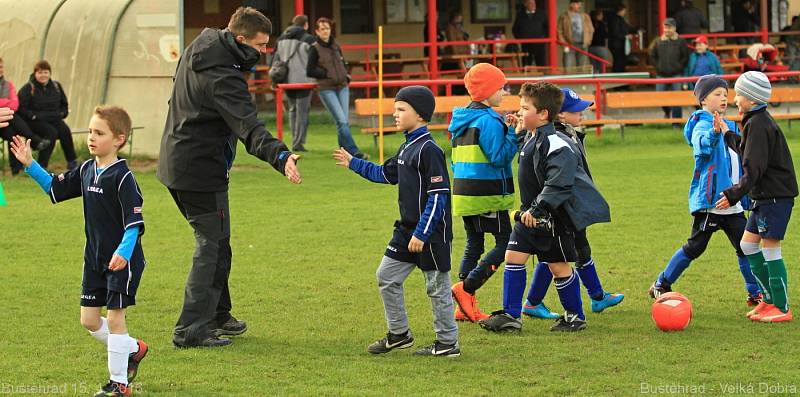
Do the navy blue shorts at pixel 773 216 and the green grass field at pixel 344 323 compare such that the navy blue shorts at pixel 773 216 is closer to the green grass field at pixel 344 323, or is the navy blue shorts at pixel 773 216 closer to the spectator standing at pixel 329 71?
the green grass field at pixel 344 323

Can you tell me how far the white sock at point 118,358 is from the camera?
639cm

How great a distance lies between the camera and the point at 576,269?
853cm

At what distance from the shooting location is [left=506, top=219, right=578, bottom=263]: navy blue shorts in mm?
7789

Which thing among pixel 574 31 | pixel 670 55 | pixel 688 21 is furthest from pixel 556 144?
pixel 688 21

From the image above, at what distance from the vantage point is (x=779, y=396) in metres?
6.31

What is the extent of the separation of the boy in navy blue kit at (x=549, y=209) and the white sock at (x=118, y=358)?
7.95ft

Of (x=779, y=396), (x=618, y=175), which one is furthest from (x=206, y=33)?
(x=618, y=175)

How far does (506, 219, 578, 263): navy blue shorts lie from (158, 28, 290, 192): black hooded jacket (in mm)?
1694

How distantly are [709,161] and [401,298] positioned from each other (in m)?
2.39

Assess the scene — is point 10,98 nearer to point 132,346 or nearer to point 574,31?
point 132,346

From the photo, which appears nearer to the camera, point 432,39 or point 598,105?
point 598,105

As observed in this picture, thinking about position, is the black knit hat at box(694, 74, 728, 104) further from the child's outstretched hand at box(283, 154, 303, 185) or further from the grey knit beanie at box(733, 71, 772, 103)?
the child's outstretched hand at box(283, 154, 303, 185)

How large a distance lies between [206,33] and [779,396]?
3710mm

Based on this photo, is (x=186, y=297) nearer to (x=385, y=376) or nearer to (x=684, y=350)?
(x=385, y=376)
